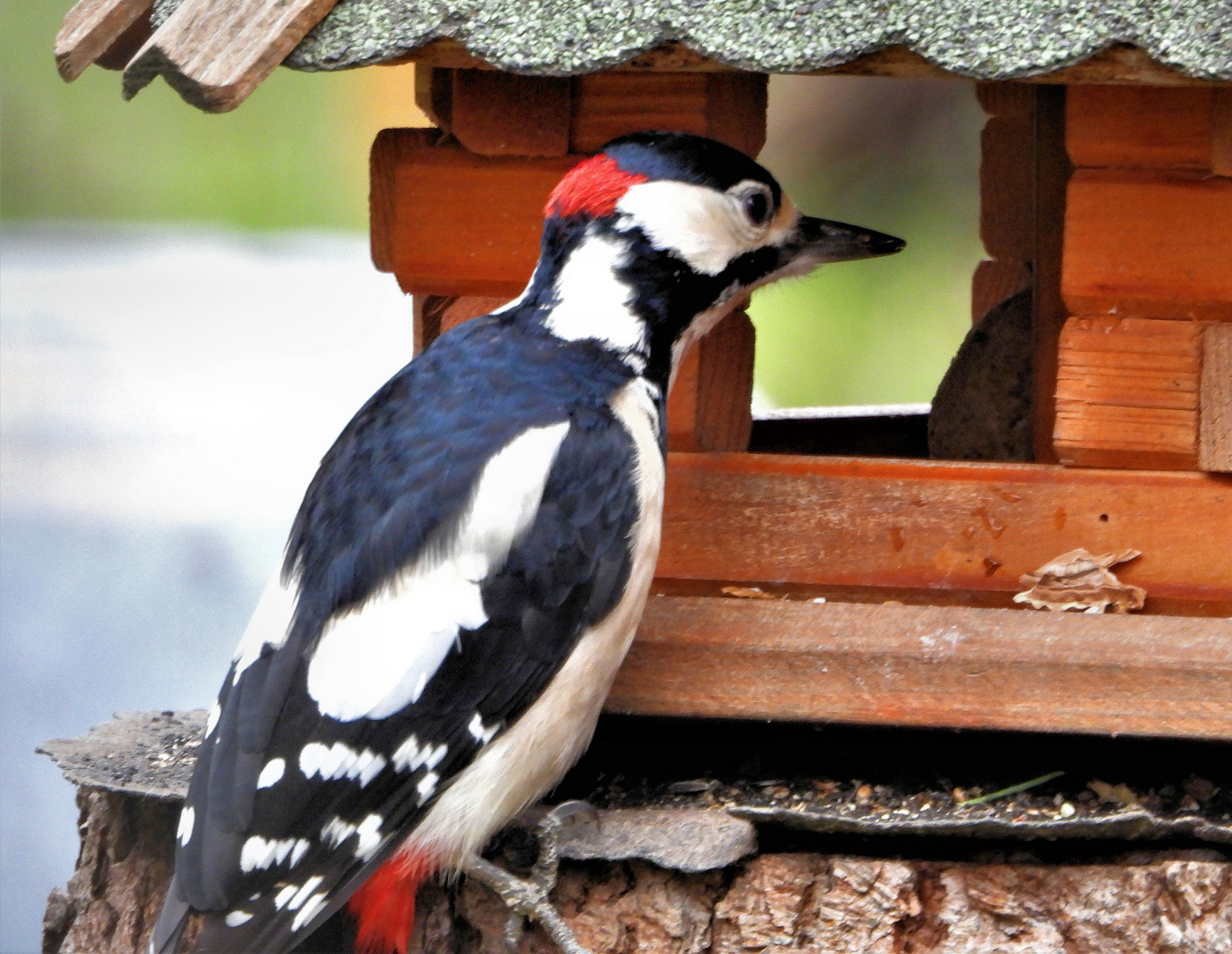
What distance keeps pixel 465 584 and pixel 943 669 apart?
0.48 meters

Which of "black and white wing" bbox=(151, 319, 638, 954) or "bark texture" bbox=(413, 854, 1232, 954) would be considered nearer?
"black and white wing" bbox=(151, 319, 638, 954)

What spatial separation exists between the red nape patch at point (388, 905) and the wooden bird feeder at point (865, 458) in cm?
27

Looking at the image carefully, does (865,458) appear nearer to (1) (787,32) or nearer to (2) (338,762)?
(1) (787,32)

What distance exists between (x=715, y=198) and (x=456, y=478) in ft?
1.31

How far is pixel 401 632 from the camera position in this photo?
1466 mm

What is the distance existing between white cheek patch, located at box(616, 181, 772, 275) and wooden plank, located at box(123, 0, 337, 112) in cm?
37

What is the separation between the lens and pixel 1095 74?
54.0 inches

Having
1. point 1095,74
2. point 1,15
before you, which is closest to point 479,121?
point 1095,74

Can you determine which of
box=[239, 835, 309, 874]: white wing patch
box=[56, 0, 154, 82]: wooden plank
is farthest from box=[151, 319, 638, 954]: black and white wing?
box=[56, 0, 154, 82]: wooden plank

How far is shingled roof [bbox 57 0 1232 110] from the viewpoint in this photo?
1.32 meters

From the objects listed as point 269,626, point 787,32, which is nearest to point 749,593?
point 269,626

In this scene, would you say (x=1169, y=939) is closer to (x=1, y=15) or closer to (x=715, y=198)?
(x=715, y=198)

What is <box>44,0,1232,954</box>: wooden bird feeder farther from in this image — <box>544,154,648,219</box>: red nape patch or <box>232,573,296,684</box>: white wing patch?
<box>232,573,296,684</box>: white wing patch

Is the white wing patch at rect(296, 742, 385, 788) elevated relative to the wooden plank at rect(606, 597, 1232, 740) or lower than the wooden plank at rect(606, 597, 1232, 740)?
lower
